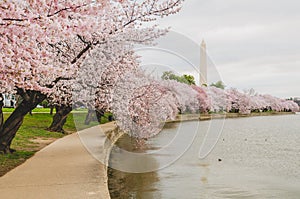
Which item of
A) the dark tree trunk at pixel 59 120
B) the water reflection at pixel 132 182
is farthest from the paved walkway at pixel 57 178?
the dark tree trunk at pixel 59 120

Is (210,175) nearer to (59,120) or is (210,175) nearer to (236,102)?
(59,120)

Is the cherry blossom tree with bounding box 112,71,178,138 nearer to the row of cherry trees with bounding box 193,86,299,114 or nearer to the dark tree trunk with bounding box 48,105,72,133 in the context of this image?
the dark tree trunk with bounding box 48,105,72,133

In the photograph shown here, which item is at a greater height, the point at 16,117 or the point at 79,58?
the point at 79,58

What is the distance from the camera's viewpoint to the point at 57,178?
9.62m

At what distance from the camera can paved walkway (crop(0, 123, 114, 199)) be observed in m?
8.10

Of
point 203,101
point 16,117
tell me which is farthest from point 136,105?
point 203,101

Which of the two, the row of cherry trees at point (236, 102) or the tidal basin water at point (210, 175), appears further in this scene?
the row of cherry trees at point (236, 102)

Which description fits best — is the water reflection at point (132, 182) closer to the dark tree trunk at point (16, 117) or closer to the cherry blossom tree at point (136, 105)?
the cherry blossom tree at point (136, 105)

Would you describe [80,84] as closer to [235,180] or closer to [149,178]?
[149,178]

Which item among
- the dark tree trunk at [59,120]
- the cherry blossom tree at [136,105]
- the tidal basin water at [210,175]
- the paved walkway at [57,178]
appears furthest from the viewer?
the dark tree trunk at [59,120]

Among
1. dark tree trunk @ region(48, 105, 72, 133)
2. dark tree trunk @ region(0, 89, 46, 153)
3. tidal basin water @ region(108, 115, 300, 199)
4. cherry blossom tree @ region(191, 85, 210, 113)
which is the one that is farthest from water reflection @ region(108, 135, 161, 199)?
cherry blossom tree @ region(191, 85, 210, 113)

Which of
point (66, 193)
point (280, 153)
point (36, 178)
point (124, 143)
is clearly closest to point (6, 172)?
point (36, 178)

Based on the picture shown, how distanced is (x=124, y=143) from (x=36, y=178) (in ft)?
42.5

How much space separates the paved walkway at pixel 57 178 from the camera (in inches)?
319
